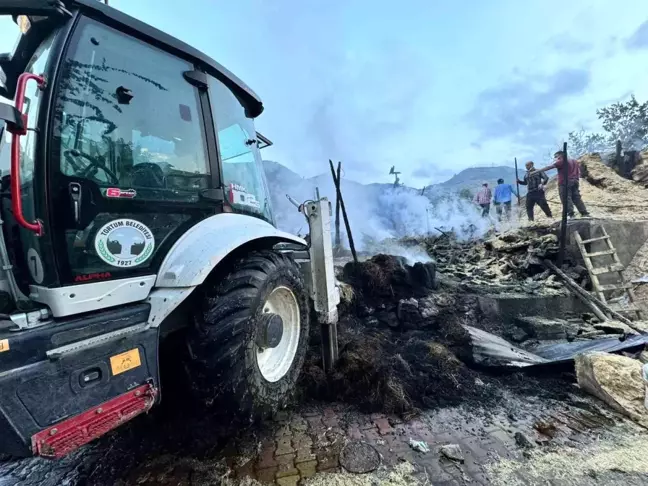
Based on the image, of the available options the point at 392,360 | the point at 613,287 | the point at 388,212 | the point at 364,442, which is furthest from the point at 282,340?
the point at 388,212

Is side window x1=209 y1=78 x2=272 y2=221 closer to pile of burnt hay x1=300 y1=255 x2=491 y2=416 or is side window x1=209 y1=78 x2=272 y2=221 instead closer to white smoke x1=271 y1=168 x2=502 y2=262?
pile of burnt hay x1=300 y1=255 x2=491 y2=416

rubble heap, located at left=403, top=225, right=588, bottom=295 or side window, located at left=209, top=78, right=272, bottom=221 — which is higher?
side window, located at left=209, top=78, right=272, bottom=221

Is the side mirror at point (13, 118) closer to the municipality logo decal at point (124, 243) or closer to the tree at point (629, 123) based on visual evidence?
the municipality logo decal at point (124, 243)

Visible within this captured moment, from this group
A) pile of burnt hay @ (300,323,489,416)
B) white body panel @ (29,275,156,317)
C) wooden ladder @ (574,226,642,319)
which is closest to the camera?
white body panel @ (29,275,156,317)

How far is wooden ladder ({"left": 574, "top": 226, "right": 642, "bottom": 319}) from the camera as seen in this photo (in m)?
6.08

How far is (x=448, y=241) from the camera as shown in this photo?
10.8 meters

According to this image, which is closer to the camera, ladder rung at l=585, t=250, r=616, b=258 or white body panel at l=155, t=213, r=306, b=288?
white body panel at l=155, t=213, r=306, b=288

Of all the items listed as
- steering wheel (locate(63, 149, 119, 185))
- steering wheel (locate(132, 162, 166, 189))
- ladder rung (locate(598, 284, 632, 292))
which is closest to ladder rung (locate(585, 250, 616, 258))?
ladder rung (locate(598, 284, 632, 292))

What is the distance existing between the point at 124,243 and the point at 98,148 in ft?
1.63

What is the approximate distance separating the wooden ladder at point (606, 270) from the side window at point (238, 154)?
20.4 feet

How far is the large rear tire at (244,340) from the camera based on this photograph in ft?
6.56

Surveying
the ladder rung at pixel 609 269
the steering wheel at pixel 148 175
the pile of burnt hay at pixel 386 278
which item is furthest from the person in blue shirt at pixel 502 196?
the steering wheel at pixel 148 175

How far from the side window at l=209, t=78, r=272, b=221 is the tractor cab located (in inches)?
5.3

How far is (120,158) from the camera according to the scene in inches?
74.5
